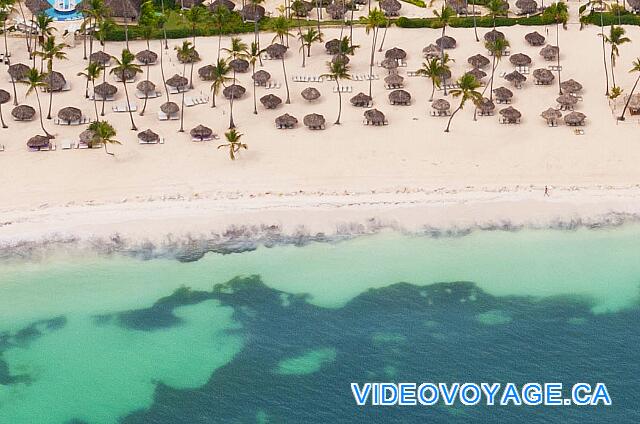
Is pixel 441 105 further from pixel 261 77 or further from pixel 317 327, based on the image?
pixel 317 327

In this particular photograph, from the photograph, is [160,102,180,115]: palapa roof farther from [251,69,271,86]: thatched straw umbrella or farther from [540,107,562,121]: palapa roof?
[540,107,562,121]: palapa roof

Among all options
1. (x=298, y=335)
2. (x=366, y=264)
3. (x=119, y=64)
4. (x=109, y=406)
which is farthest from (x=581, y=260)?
(x=119, y=64)

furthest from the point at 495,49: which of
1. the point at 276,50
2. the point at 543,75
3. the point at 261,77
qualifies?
the point at 261,77

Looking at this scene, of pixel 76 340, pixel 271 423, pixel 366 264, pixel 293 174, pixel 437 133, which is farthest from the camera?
pixel 437 133

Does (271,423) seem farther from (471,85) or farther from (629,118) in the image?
(629,118)

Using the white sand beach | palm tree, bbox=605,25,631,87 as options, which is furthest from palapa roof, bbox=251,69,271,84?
palm tree, bbox=605,25,631,87

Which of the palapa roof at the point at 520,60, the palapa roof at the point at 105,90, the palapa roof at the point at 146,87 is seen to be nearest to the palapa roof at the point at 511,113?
the palapa roof at the point at 520,60

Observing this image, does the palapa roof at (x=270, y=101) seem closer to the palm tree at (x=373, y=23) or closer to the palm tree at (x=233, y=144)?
the palm tree at (x=233, y=144)
